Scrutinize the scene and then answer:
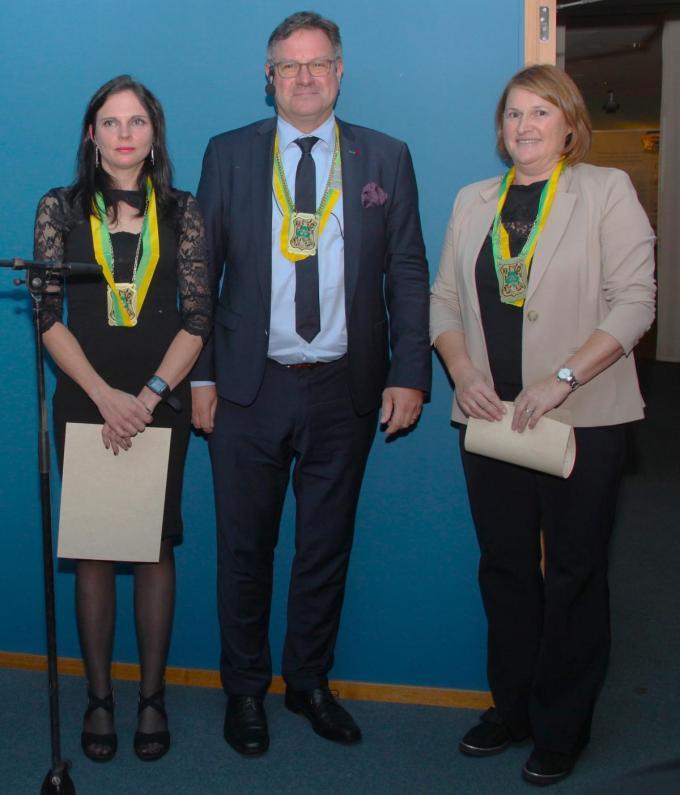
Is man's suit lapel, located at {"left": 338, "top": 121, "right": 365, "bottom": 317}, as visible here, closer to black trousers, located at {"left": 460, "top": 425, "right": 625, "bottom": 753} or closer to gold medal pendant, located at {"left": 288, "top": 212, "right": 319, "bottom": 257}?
gold medal pendant, located at {"left": 288, "top": 212, "right": 319, "bottom": 257}

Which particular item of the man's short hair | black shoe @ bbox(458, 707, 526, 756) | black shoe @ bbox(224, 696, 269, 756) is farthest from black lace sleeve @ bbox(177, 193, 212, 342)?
black shoe @ bbox(458, 707, 526, 756)

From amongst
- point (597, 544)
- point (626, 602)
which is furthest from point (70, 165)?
point (626, 602)

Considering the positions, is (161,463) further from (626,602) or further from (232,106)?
(626,602)

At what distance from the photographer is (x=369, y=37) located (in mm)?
2943

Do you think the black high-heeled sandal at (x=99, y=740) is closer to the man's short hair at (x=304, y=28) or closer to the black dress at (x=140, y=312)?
the black dress at (x=140, y=312)

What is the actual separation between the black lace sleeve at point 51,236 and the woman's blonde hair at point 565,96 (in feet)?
3.90

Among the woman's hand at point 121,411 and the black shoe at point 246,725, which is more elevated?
the woman's hand at point 121,411

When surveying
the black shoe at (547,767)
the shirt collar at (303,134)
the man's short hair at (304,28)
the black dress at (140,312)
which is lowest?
the black shoe at (547,767)

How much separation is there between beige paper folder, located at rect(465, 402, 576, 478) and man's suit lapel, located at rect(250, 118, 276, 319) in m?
0.67

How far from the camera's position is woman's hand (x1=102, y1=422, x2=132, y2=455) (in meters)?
2.67

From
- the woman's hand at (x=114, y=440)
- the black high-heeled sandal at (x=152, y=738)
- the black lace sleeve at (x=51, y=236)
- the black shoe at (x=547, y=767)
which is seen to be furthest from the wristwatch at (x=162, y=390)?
the black shoe at (x=547, y=767)

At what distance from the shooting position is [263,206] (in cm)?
279

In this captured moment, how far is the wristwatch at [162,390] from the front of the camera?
2.70m

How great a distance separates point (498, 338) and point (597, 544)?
0.58 m
